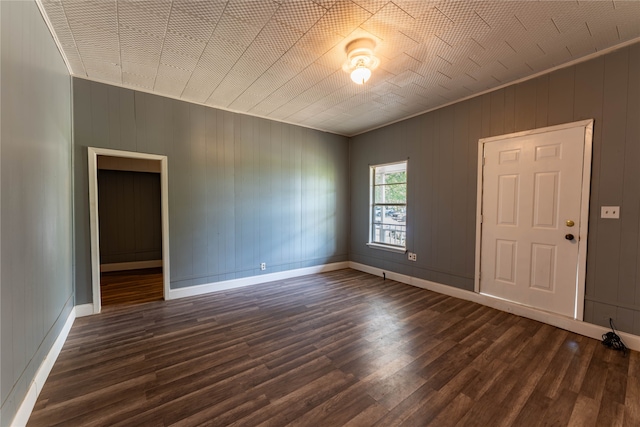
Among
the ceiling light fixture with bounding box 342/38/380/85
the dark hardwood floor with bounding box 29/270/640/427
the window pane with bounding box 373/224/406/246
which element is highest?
the ceiling light fixture with bounding box 342/38/380/85

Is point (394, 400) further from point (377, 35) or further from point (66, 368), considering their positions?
point (377, 35)

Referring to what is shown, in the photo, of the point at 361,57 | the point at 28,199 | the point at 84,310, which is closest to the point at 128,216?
the point at 84,310

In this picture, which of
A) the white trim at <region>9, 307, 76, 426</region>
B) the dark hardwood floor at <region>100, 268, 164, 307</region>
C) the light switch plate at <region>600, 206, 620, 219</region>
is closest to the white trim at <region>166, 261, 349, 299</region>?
the dark hardwood floor at <region>100, 268, 164, 307</region>

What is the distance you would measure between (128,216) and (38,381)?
466cm

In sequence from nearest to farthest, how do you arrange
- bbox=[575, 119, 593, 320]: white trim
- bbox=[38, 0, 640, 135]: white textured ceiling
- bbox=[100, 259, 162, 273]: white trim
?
bbox=[38, 0, 640, 135]: white textured ceiling, bbox=[575, 119, 593, 320]: white trim, bbox=[100, 259, 162, 273]: white trim

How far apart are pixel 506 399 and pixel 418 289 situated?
2349 mm

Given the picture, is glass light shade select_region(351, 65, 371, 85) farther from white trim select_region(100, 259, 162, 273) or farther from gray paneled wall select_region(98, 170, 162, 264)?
white trim select_region(100, 259, 162, 273)

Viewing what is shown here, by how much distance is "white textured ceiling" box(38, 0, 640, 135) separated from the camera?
77.5 inches

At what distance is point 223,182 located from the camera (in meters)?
4.04

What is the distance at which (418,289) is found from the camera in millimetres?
4090

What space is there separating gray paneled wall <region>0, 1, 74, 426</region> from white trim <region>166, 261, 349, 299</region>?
1.30 m

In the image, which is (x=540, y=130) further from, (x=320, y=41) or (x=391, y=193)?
(x=320, y=41)

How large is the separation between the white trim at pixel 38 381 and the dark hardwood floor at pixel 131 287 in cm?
107

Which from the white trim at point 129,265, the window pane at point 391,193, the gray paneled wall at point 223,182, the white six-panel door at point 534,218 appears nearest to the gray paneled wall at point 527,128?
the white six-panel door at point 534,218
